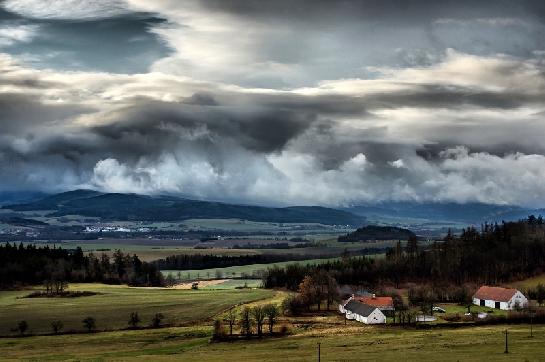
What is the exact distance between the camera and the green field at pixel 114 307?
12862 cm

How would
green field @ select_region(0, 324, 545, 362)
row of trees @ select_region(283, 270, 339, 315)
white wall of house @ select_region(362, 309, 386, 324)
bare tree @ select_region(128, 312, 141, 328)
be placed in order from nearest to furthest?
green field @ select_region(0, 324, 545, 362) → bare tree @ select_region(128, 312, 141, 328) → white wall of house @ select_region(362, 309, 386, 324) → row of trees @ select_region(283, 270, 339, 315)

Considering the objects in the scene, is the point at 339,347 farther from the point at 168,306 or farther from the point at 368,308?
the point at 168,306

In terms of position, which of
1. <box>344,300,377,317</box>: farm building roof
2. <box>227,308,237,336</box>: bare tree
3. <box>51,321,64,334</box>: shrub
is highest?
<box>344,300,377,317</box>: farm building roof

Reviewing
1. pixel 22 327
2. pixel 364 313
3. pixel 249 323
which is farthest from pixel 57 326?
pixel 364 313

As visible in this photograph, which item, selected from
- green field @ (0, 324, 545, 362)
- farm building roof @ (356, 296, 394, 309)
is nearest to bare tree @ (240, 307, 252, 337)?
green field @ (0, 324, 545, 362)

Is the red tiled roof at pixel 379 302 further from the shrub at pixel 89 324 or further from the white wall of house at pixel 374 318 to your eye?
the shrub at pixel 89 324

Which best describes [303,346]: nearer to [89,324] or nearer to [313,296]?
[89,324]

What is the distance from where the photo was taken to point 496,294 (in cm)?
15675

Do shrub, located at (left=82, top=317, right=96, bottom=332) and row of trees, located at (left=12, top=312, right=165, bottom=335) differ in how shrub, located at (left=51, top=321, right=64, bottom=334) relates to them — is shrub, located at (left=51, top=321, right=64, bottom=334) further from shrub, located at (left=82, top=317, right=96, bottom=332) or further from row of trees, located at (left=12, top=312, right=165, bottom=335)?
shrub, located at (left=82, top=317, right=96, bottom=332)

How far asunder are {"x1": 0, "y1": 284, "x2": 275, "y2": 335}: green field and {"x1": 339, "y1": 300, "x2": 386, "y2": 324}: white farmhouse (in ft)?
89.4

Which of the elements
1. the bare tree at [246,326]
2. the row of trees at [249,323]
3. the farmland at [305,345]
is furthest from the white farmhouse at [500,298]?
the bare tree at [246,326]

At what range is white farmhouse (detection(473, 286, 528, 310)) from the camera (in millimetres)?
150875

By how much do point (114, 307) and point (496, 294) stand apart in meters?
86.4

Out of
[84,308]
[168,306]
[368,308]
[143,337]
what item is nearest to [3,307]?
[84,308]
